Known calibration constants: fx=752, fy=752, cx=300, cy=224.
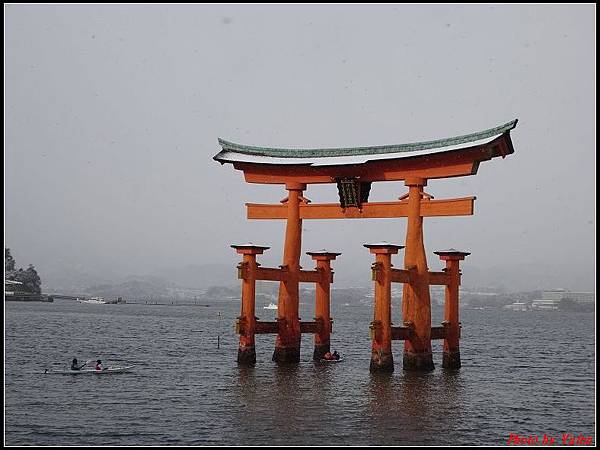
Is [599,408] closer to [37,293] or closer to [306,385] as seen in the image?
[306,385]

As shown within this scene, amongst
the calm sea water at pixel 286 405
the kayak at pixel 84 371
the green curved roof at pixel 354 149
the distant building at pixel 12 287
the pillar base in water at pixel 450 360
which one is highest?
the green curved roof at pixel 354 149

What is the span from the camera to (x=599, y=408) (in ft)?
82.5

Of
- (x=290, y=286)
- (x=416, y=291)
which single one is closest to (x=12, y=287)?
(x=290, y=286)

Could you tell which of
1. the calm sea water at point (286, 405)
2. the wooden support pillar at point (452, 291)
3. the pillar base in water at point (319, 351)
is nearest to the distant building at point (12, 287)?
the calm sea water at point (286, 405)

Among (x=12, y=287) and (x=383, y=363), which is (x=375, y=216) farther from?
(x=12, y=287)

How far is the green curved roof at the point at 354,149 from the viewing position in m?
27.5

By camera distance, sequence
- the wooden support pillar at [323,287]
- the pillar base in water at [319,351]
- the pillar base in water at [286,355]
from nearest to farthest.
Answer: the pillar base in water at [286,355], the wooden support pillar at [323,287], the pillar base in water at [319,351]

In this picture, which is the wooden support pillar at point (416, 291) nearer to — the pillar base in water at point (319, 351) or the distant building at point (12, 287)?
the pillar base in water at point (319, 351)

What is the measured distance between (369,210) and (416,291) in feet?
13.4

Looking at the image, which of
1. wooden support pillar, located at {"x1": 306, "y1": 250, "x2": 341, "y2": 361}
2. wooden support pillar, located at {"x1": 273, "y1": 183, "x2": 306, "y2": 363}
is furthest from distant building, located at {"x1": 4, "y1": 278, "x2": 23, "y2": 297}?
wooden support pillar, located at {"x1": 273, "y1": 183, "x2": 306, "y2": 363}

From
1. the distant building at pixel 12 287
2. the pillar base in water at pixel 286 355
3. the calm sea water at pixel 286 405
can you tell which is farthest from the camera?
the distant building at pixel 12 287

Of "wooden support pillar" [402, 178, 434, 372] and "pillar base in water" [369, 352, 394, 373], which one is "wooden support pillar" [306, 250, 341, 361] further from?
"pillar base in water" [369, 352, 394, 373]

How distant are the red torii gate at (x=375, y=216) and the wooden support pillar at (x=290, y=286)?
0.04 m

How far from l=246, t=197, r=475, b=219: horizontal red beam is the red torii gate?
40 mm
